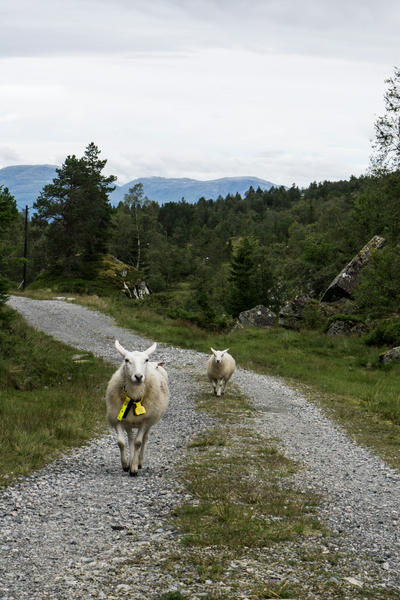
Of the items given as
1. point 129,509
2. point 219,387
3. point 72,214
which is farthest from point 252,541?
point 72,214

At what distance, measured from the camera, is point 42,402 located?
15.9 meters

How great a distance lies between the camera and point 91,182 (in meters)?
68.6

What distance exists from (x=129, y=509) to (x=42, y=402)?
8546mm

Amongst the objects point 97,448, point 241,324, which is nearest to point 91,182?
point 241,324

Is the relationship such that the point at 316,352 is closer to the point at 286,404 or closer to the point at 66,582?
the point at 286,404

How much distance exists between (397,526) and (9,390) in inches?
524

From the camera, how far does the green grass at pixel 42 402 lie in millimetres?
10977

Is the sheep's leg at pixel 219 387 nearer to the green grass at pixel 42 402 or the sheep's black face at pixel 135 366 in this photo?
the green grass at pixel 42 402

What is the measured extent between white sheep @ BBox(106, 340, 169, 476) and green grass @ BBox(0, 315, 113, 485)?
180 cm

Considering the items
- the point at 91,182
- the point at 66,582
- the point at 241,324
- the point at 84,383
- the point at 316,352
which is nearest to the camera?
the point at 66,582

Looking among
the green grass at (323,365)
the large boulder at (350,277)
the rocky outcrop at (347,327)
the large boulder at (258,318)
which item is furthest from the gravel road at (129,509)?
the large boulder at (258,318)

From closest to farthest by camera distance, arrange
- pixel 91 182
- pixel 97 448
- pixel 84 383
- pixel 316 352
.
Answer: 1. pixel 97 448
2. pixel 84 383
3. pixel 316 352
4. pixel 91 182

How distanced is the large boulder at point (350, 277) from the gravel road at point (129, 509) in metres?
29.1

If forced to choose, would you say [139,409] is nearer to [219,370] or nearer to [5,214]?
[219,370]
